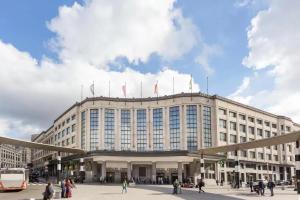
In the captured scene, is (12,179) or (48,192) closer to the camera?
(48,192)

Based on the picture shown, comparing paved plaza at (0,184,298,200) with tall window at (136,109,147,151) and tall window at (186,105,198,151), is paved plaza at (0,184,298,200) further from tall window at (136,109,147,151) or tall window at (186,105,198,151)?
tall window at (136,109,147,151)

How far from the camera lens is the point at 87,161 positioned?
285 ft

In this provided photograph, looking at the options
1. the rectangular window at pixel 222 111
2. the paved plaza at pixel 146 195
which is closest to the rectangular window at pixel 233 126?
the rectangular window at pixel 222 111

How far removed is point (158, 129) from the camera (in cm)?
9356

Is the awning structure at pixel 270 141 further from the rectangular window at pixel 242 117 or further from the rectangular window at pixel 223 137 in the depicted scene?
the rectangular window at pixel 242 117

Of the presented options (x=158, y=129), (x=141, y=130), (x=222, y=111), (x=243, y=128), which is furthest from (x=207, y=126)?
(x=243, y=128)

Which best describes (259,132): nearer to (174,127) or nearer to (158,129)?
(174,127)

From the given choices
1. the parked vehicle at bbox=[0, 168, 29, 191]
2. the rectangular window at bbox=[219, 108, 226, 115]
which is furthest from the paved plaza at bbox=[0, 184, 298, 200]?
the rectangular window at bbox=[219, 108, 226, 115]

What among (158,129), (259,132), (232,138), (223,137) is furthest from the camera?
(259,132)

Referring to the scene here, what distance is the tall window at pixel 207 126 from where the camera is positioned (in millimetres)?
93312

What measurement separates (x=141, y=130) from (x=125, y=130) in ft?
11.2

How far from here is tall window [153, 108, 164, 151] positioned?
93250 millimetres

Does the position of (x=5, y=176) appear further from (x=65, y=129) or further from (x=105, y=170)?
(x=65, y=129)

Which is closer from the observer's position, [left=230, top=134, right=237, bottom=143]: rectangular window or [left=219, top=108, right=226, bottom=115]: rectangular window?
[left=219, top=108, right=226, bottom=115]: rectangular window
